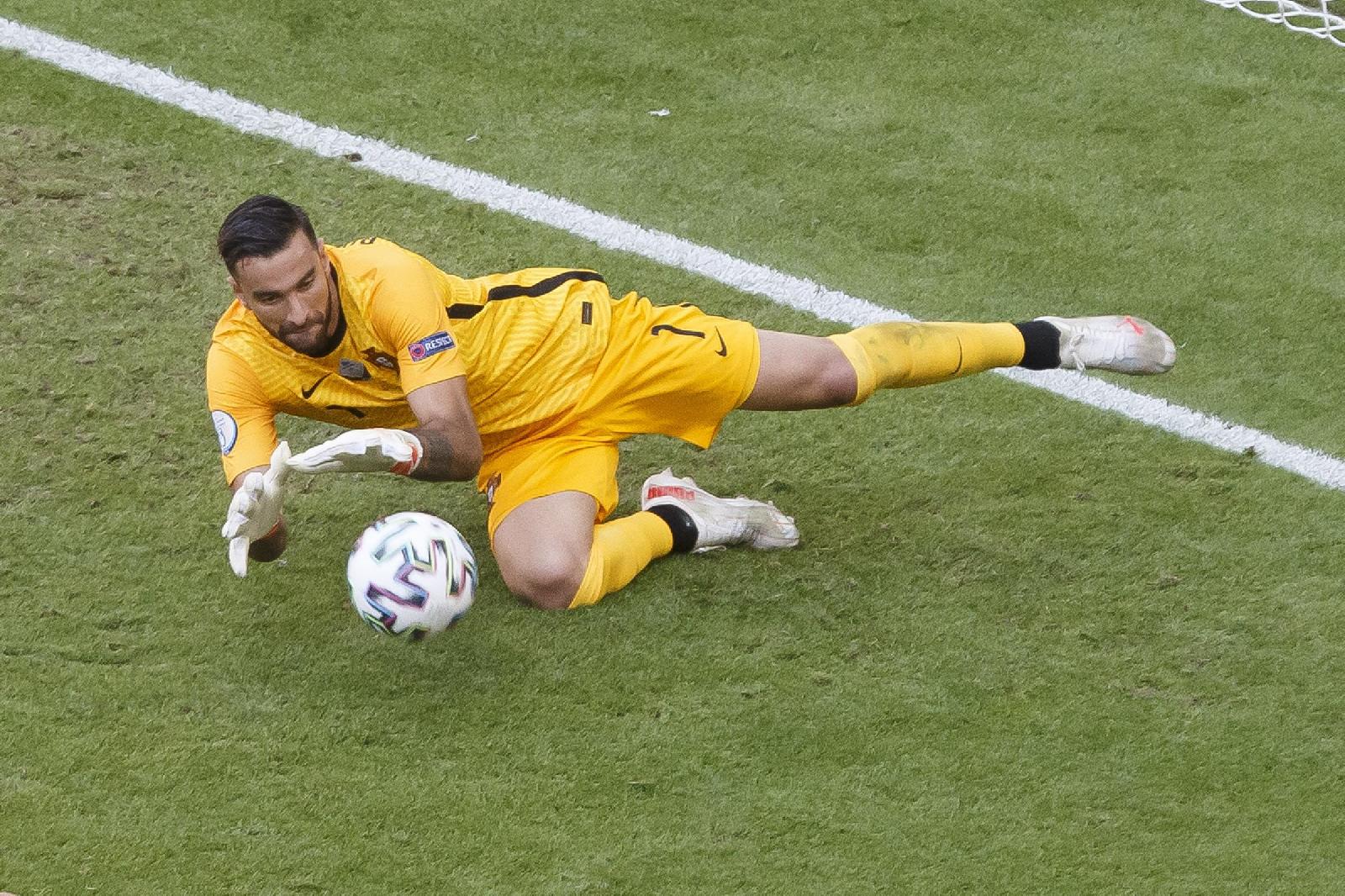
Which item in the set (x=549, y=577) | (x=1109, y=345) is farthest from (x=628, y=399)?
(x=1109, y=345)

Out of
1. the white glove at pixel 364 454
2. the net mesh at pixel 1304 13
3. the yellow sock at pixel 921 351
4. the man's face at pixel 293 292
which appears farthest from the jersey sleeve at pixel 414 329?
the net mesh at pixel 1304 13

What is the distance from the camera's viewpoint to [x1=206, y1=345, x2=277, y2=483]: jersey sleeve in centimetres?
397

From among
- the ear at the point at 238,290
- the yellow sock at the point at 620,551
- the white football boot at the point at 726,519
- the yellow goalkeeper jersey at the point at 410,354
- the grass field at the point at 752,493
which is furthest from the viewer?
the white football boot at the point at 726,519

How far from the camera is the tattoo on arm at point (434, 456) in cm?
376

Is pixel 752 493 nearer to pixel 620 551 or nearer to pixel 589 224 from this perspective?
pixel 620 551

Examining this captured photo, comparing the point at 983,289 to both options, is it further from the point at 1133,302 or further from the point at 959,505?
the point at 959,505

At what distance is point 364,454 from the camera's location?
142 inches

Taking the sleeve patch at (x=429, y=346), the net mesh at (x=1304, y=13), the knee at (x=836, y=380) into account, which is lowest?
the knee at (x=836, y=380)

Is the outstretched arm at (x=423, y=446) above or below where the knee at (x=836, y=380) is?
above

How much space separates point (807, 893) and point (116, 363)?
279cm

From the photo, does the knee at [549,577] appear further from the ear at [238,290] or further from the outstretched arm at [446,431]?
the ear at [238,290]

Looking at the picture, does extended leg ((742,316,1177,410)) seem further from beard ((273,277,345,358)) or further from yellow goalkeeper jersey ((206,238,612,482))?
beard ((273,277,345,358))

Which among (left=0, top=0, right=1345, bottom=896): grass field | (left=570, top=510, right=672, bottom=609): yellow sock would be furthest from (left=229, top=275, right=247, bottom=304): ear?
(left=570, top=510, right=672, bottom=609): yellow sock

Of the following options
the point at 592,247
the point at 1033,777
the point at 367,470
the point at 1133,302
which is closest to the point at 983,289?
the point at 1133,302
